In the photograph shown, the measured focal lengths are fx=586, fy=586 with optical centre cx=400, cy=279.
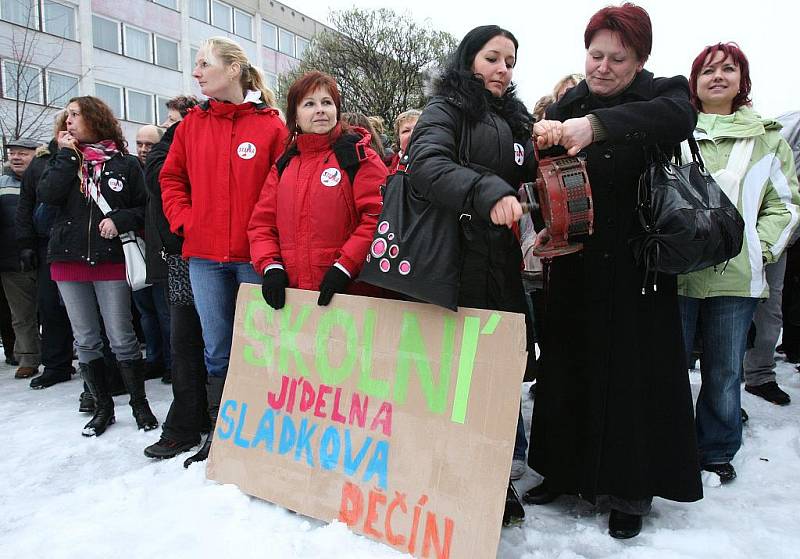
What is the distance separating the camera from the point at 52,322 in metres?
5.15

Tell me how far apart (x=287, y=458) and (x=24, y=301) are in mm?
4498

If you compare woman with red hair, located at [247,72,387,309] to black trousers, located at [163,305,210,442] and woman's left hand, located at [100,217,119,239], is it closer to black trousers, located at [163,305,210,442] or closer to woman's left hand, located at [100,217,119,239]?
black trousers, located at [163,305,210,442]

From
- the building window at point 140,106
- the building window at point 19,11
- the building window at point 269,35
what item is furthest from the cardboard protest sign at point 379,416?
the building window at point 269,35

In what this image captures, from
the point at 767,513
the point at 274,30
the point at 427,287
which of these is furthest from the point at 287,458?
the point at 274,30

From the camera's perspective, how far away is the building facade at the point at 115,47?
18.3 metres

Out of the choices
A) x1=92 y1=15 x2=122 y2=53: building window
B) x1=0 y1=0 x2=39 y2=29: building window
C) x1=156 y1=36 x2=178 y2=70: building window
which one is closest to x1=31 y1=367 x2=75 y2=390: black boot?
x1=0 y1=0 x2=39 y2=29: building window

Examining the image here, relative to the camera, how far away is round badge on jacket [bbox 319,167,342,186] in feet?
9.06

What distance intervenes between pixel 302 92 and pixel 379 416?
161 cm

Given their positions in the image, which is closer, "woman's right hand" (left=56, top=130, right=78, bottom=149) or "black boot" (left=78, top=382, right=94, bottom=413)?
"woman's right hand" (left=56, top=130, right=78, bottom=149)

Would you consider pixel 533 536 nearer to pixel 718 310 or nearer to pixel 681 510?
pixel 681 510

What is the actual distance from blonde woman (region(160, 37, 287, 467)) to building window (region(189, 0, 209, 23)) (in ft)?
84.6

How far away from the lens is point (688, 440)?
2373 mm

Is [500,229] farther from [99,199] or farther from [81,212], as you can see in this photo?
[81,212]

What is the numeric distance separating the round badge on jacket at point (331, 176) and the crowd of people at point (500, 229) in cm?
1
